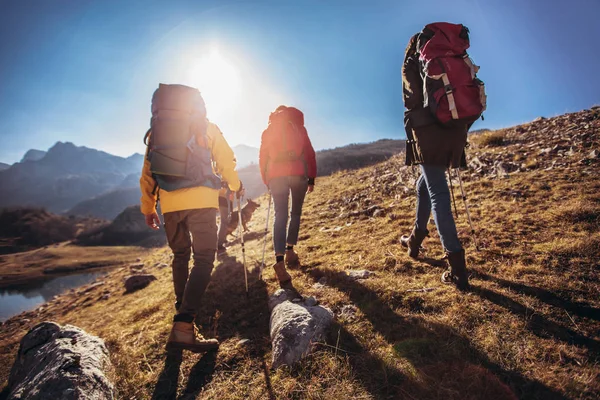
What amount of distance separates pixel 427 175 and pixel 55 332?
509cm

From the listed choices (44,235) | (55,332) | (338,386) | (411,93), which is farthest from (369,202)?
(44,235)

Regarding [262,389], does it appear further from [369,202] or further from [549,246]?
[369,202]

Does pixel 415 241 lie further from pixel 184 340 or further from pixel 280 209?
pixel 184 340

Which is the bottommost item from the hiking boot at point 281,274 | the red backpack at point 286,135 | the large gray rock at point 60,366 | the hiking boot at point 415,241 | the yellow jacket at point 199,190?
the large gray rock at point 60,366

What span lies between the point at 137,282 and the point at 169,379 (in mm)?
6111

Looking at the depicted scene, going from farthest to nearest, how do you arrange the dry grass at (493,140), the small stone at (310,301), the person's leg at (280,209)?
1. the dry grass at (493,140)
2. the person's leg at (280,209)
3. the small stone at (310,301)

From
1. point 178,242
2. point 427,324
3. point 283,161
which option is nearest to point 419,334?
point 427,324

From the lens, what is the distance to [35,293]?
711 inches

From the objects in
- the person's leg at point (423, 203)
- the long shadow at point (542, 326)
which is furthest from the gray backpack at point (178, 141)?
the long shadow at point (542, 326)

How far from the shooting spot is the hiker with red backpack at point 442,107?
292cm

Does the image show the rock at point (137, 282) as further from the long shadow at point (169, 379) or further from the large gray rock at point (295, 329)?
the large gray rock at point (295, 329)

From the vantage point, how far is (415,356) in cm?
230

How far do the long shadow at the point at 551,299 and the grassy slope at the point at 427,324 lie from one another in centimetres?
1

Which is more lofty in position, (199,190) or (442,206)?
(199,190)
